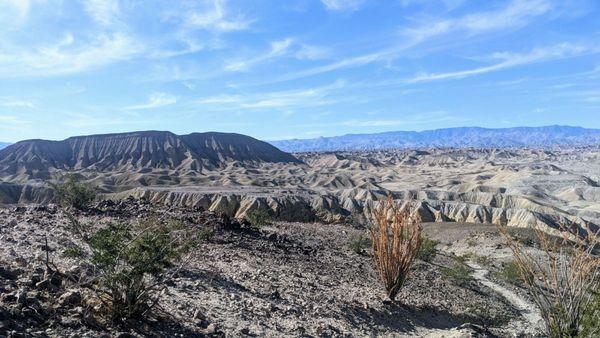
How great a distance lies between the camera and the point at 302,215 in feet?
203

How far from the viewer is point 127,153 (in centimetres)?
13600

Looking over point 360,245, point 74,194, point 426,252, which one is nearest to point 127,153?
point 74,194

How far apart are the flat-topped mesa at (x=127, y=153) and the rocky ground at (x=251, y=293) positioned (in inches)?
3859

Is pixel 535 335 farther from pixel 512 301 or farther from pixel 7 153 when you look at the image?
pixel 7 153

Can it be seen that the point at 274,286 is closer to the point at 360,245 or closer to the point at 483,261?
the point at 360,245

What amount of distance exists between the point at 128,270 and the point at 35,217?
488 inches

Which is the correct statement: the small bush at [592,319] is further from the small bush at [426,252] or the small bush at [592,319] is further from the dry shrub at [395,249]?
the small bush at [426,252]

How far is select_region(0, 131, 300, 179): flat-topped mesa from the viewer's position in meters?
121

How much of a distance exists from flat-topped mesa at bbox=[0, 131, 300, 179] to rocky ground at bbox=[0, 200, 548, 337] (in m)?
98.0

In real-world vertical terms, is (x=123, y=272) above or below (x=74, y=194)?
below

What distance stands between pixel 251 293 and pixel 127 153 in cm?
13100

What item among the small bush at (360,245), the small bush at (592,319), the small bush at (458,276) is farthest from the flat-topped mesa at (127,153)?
the small bush at (592,319)

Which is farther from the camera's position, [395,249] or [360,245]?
[360,245]

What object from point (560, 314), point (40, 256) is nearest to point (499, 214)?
point (560, 314)
